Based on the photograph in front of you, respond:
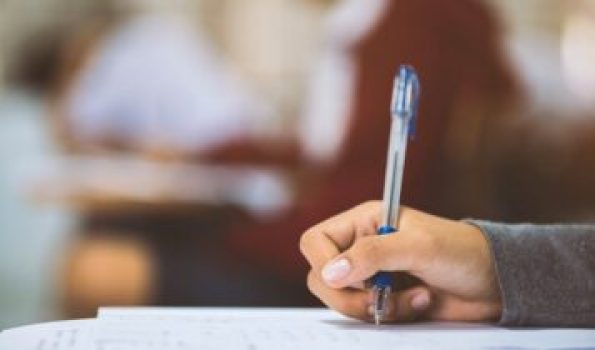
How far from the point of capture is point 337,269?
2.39ft

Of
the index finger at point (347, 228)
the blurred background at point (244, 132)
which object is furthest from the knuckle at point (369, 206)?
the blurred background at point (244, 132)

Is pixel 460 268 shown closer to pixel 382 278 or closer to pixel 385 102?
pixel 382 278

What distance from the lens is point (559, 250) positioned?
783 mm

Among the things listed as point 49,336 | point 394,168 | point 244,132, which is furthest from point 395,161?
point 244,132

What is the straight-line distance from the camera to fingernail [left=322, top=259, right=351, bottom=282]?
73 cm

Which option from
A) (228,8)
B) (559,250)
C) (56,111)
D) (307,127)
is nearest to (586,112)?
(307,127)

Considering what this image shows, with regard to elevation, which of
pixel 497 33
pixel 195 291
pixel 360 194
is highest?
pixel 497 33

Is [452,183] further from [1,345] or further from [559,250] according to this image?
[1,345]

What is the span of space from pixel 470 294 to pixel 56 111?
3.15 metres

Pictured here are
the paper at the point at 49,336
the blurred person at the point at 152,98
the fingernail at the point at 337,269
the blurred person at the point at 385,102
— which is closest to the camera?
the paper at the point at 49,336

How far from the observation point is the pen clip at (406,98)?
2.47 feet

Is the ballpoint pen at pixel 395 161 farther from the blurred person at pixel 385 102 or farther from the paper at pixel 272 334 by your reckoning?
the blurred person at pixel 385 102

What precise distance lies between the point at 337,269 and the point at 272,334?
0.24ft

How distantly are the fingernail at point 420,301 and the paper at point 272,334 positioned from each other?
15 mm
